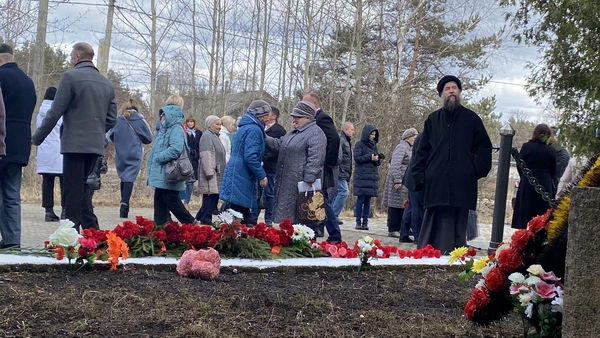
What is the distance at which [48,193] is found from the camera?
10.7 metres

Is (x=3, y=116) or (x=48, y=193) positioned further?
(x=48, y=193)

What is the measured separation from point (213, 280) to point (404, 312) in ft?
4.42

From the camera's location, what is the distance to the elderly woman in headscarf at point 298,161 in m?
8.23

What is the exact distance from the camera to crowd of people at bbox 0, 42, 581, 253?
7.14 metres

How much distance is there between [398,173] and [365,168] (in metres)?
1.42

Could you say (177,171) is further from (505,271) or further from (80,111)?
(505,271)

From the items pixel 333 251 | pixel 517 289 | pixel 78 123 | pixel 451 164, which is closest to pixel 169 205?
pixel 78 123

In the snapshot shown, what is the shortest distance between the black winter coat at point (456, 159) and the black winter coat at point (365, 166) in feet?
17.8

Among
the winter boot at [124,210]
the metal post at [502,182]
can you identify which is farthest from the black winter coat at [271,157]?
the metal post at [502,182]

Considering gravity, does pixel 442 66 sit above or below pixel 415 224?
above

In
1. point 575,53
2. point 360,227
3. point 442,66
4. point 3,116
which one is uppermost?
point 442,66

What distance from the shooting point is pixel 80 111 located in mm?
7617

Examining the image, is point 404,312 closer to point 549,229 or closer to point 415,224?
point 549,229

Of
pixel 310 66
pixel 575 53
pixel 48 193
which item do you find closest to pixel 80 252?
pixel 48 193
